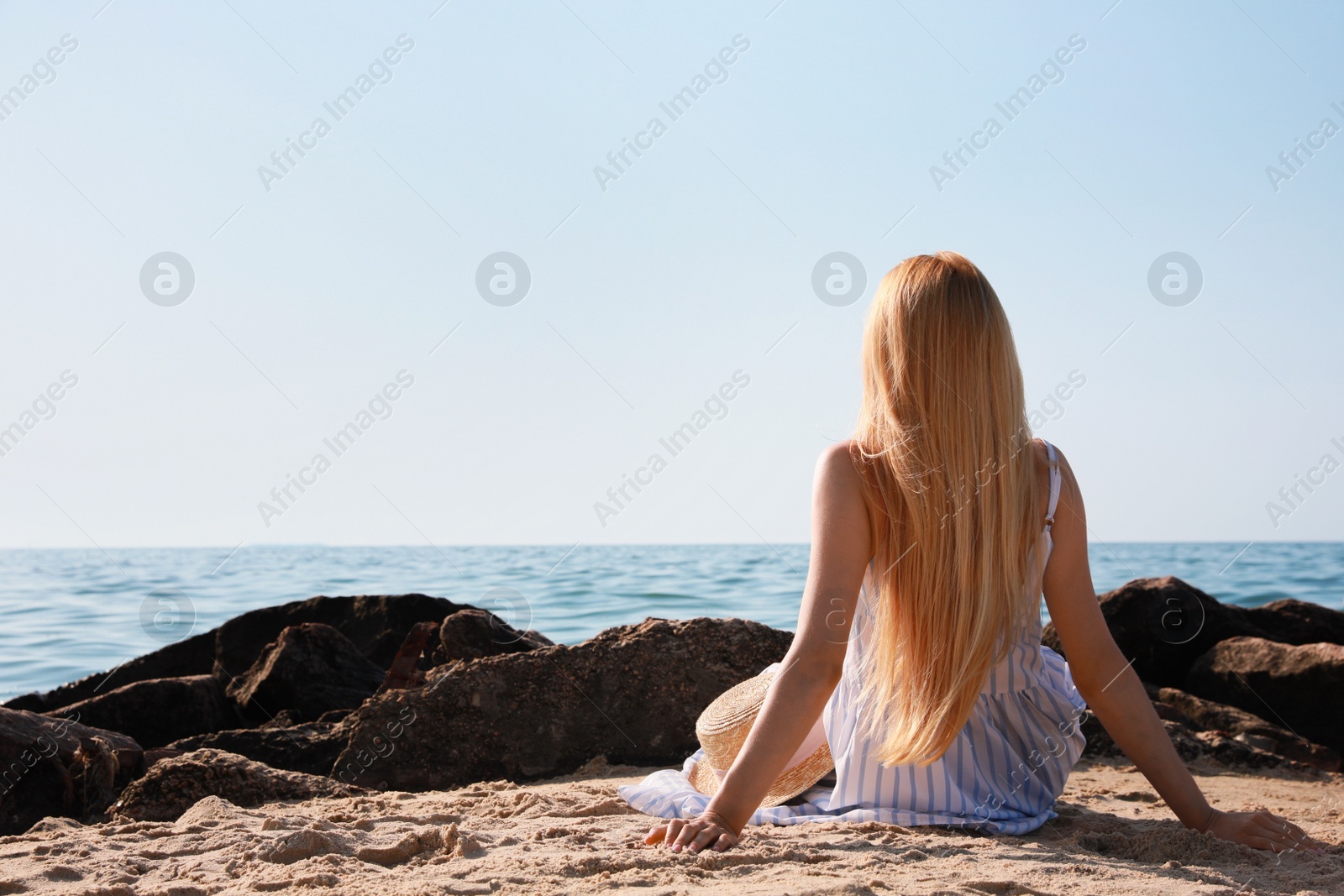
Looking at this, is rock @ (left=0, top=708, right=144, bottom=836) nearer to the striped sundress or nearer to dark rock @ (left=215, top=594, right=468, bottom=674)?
the striped sundress

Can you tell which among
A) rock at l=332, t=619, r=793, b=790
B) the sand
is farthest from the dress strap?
rock at l=332, t=619, r=793, b=790

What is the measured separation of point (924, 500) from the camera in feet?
8.36

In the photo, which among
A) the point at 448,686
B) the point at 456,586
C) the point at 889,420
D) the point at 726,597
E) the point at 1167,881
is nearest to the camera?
the point at 1167,881

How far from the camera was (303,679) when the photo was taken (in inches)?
215

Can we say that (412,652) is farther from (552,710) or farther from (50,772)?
(50,772)

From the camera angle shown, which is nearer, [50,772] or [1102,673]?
[1102,673]

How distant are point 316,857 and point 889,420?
195 centimetres

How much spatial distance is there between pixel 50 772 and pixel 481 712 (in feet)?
5.77

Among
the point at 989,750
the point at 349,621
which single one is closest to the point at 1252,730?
the point at 989,750

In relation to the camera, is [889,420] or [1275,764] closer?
[889,420]

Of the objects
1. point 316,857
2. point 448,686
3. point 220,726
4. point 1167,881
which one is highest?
Result: point 1167,881

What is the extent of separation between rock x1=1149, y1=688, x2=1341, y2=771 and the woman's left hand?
11.6ft

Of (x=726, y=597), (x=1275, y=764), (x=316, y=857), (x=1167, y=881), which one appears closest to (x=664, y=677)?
(x=316, y=857)

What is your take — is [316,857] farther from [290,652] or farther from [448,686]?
[290,652]
